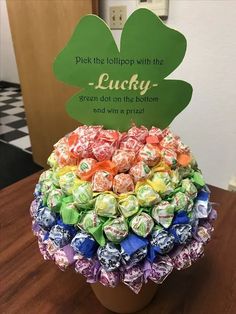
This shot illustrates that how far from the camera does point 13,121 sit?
12.0 ft

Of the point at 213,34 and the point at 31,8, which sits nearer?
the point at 213,34

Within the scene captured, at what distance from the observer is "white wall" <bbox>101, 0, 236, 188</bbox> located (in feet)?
4.42

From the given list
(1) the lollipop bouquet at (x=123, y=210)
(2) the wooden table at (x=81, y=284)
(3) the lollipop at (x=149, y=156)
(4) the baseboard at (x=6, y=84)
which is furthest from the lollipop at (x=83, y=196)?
(4) the baseboard at (x=6, y=84)

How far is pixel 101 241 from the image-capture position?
473mm

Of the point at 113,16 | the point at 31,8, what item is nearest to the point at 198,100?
the point at 113,16

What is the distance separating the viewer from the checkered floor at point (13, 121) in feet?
10.3

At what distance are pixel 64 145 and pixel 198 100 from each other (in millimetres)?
1125

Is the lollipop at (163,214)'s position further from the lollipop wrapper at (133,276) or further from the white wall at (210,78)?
the white wall at (210,78)

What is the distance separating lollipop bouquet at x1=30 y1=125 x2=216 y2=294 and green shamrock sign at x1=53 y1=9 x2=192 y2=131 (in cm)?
5

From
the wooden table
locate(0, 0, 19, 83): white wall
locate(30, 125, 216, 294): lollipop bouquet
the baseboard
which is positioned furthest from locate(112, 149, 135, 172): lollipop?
the baseboard

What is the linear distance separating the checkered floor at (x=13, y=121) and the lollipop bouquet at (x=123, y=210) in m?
2.51

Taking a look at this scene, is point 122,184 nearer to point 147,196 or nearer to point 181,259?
point 147,196

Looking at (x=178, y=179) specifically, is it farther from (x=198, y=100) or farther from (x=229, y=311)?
(x=198, y=100)

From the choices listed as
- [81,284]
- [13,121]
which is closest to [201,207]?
[81,284]
